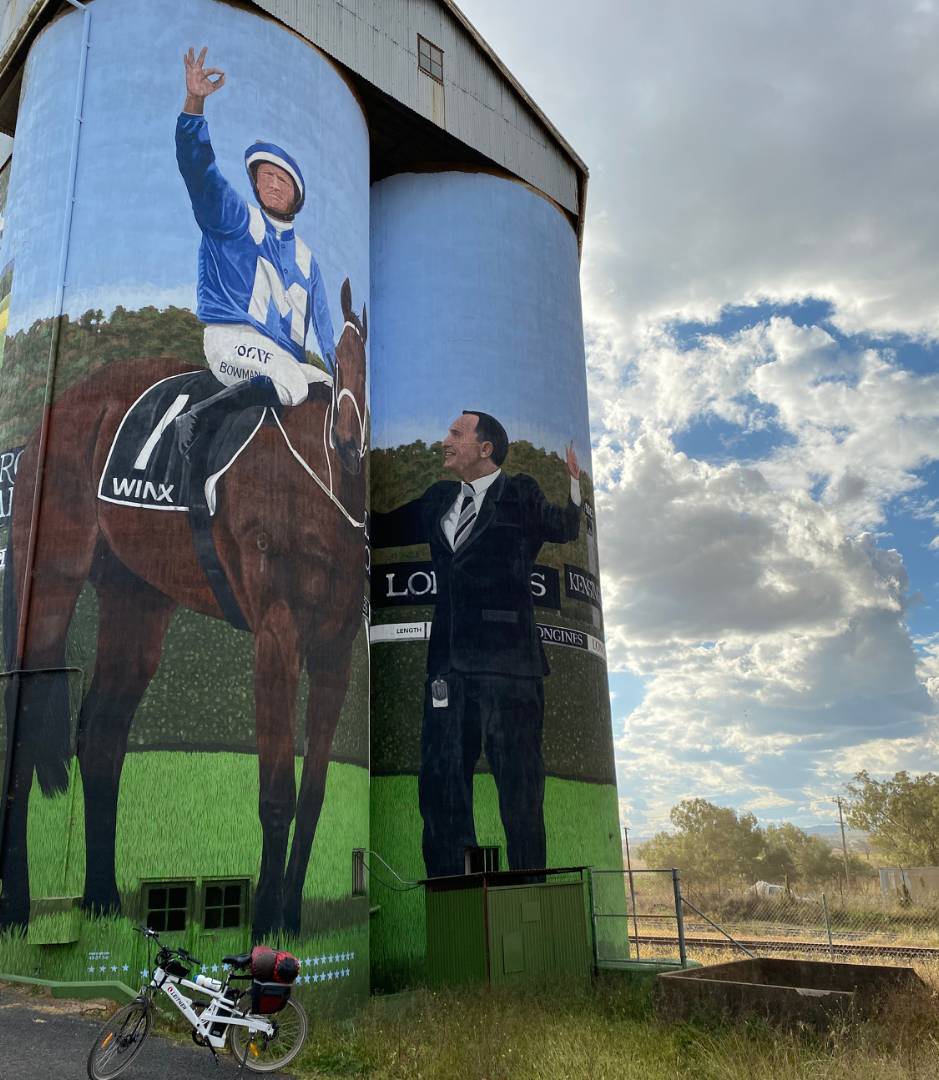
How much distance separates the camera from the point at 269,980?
10984 millimetres

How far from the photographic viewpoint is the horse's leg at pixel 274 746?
1820 cm

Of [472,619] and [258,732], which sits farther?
[472,619]

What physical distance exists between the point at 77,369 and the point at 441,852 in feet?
45.6

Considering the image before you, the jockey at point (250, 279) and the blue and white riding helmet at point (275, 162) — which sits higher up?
the blue and white riding helmet at point (275, 162)

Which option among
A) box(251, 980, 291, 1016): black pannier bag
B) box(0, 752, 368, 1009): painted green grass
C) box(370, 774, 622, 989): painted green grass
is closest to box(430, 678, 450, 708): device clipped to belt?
box(370, 774, 622, 989): painted green grass

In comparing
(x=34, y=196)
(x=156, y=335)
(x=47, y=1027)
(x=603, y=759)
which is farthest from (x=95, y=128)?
(x=603, y=759)

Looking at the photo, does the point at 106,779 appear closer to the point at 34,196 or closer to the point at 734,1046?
the point at 734,1046

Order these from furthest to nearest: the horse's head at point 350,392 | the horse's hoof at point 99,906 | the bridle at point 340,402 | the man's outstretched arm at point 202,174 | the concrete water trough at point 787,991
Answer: the horse's head at point 350,392, the bridle at point 340,402, the man's outstretched arm at point 202,174, the horse's hoof at point 99,906, the concrete water trough at point 787,991

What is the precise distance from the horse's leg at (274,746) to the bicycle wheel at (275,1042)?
6.44 m

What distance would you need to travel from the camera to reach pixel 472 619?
25.5 meters

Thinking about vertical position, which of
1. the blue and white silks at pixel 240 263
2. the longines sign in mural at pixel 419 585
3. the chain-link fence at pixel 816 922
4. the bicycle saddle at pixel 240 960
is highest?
A: the blue and white silks at pixel 240 263

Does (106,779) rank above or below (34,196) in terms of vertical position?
below

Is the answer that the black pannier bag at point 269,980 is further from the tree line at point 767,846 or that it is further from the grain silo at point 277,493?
the tree line at point 767,846

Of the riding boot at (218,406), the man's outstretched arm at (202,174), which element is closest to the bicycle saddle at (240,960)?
the riding boot at (218,406)
